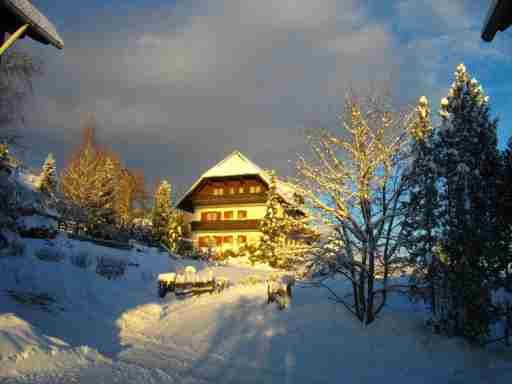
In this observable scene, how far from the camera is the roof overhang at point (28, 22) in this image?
719 cm

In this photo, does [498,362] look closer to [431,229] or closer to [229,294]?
[431,229]

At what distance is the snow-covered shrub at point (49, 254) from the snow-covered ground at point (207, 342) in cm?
66

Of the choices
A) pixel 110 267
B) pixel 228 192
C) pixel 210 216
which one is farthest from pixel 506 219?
pixel 210 216

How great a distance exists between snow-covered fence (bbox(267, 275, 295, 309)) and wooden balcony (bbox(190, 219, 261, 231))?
2796 cm

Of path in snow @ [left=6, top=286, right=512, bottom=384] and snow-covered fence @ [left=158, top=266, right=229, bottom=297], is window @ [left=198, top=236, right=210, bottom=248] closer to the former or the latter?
snow-covered fence @ [left=158, top=266, right=229, bottom=297]

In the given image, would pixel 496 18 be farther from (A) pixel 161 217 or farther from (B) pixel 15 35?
(A) pixel 161 217

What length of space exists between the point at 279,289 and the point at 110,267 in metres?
8.71

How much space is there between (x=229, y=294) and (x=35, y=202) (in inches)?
316

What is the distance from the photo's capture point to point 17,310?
952 centimetres

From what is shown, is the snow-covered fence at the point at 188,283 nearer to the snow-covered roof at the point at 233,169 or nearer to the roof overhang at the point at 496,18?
the roof overhang at the point at 496,18

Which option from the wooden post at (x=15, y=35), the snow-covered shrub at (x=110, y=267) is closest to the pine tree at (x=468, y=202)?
the wooden post at (x=15, y=35)

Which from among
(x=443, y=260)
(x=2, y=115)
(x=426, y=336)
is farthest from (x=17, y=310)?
(x=443, y=260)

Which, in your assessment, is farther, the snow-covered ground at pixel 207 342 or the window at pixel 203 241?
the window at pixel 203 241

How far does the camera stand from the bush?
1633 cm
